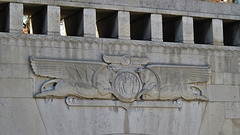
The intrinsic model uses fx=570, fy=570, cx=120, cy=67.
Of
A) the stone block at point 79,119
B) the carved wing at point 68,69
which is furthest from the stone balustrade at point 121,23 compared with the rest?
the stone block at point 79,119

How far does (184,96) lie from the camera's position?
2039cm

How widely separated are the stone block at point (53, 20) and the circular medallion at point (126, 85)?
2.61 metres

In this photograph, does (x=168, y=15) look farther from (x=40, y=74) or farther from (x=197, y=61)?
(x=40, y=74)

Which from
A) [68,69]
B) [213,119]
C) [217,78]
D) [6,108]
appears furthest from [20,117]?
[217,78]

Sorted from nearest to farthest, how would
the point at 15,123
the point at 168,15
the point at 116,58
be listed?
the point at 15,123 → the point at 116,58 → the point at 168,15

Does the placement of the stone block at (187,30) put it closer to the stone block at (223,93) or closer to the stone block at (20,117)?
the stone block at (223,93)

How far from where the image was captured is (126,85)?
19.5m

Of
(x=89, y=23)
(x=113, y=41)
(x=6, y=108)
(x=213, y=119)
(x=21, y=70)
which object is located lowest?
(x=213, y=119)

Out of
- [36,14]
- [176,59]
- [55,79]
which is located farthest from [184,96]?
[36,14]

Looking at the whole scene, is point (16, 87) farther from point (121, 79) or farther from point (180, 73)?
point (180, 73)

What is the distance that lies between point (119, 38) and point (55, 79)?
2813mm

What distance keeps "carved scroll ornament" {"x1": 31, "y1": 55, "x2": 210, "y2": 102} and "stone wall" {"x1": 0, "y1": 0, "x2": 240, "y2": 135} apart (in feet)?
0.21

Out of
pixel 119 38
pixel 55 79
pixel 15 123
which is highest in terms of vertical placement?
pixel 119 38

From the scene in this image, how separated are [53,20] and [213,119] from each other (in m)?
6.90
